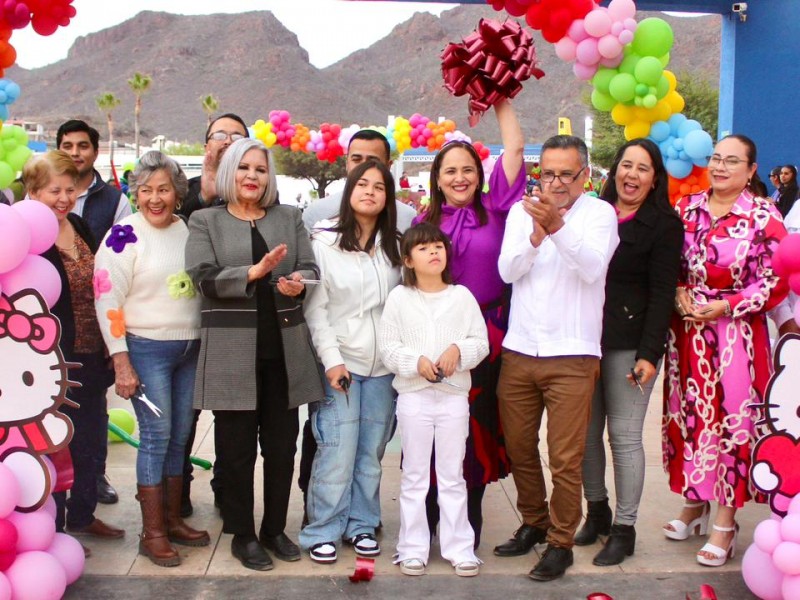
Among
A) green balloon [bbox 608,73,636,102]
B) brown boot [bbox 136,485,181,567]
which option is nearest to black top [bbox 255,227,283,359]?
brown boot [bbox 136,485,181,567]

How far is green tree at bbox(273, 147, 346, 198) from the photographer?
5406 centimetres

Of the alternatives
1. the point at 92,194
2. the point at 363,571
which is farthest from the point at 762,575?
the point at 92,194

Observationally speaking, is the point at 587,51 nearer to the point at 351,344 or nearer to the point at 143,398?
the point at 351,344

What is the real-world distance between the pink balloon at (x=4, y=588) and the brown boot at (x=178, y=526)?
36.9 inches

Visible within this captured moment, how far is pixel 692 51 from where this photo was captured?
3435 inches

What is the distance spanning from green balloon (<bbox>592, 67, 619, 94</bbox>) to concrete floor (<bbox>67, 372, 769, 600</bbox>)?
312 cm

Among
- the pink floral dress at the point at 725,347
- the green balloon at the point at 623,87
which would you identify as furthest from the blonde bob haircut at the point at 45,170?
the green balloon at the point at 623,87

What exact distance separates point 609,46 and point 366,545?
12.1ft

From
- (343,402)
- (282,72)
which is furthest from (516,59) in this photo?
(282,72)

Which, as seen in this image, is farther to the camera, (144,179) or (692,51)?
(692,51)

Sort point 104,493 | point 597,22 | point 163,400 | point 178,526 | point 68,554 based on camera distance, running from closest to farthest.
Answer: point 68,554, point 163,400, point 178,526, point 104,493, point 597,22

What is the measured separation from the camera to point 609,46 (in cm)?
579

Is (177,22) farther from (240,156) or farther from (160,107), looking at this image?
(240,156)

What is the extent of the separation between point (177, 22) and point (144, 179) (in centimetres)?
12928
